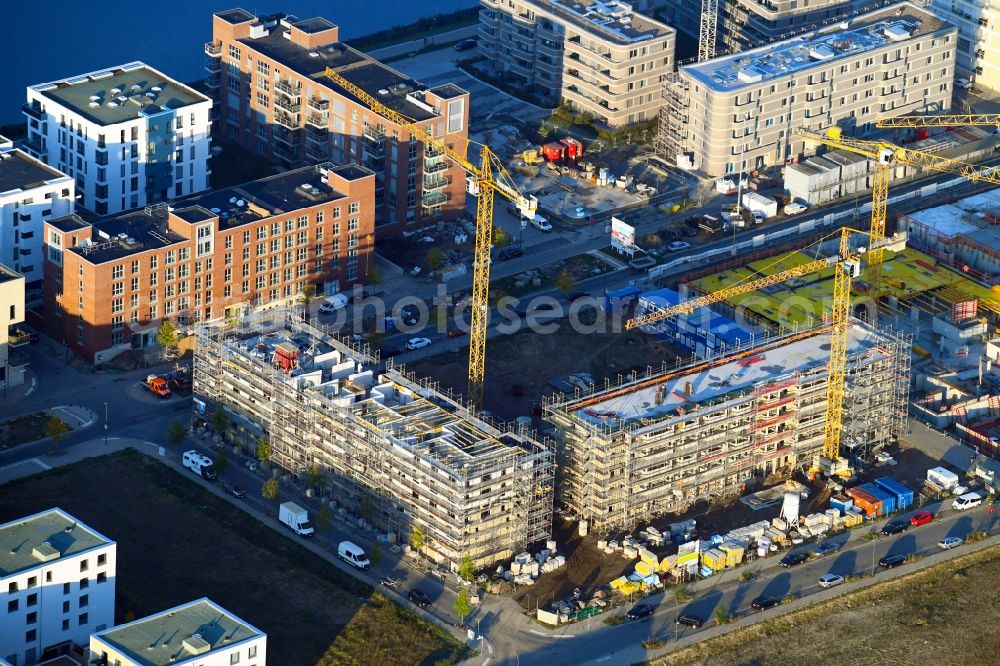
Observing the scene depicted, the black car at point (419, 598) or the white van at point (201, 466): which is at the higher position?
the white van at point (201, 466)

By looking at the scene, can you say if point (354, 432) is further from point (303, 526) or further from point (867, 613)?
point (867, 613)

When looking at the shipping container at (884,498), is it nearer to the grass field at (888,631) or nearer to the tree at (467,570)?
the grass field at (888,631)

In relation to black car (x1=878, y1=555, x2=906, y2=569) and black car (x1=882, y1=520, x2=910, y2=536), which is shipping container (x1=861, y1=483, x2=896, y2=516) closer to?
black car (x1=882, y1=520, x2=910, y2=536)

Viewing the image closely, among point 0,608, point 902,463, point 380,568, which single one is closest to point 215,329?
point 380,568

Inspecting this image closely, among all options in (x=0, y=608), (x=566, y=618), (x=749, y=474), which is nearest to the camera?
(x=0, y=608)

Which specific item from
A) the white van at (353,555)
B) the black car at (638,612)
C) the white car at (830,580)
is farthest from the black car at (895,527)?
the white van at (353,555)

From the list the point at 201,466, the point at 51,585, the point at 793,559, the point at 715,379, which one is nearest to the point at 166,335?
the point at 201,466

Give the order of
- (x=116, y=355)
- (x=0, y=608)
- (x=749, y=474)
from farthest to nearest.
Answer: (x=116, y=355)
(x=749, y=474)
(x=0, y=608)
